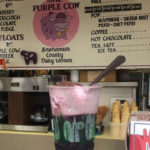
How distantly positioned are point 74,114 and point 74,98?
0.05 metres

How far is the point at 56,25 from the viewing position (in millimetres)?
1620

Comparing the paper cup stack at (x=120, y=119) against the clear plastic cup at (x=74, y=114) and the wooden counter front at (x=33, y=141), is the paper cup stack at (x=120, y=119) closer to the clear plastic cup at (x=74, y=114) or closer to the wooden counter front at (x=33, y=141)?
the wooden counter front at (x=33, y=141)

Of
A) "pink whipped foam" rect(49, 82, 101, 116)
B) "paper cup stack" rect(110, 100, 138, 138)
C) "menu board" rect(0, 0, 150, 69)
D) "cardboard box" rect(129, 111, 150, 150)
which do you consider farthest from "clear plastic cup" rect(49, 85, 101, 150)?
"menu board" rect(0, 0, 150, 69)

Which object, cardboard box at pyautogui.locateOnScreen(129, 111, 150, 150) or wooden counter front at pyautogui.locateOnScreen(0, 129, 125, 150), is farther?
wooden counter front at pyautogui.locateOnScreen(0, 129, 125, 150)

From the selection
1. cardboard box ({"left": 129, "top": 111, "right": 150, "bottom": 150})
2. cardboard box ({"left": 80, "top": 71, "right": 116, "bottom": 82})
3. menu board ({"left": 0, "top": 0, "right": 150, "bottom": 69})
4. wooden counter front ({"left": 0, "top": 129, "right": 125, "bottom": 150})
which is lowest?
wooden counter front ({"left": 0, "top": 129, "right": 125, "bottom": 150})

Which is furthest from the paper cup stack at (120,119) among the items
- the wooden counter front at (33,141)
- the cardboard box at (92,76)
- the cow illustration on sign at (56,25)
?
the cow illustration on sign at (56,25)

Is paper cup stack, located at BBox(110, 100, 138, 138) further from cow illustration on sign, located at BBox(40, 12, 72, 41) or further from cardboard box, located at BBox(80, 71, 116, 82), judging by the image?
cow illustration on sign, located at BBox(40, 12, 72, 41)

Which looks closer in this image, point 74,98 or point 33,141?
point 74,98

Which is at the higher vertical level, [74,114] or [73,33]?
[73,33]

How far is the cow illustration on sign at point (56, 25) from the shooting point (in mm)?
1610

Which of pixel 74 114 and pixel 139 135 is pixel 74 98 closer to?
pixel 74 114

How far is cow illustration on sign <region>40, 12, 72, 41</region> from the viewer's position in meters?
1.61

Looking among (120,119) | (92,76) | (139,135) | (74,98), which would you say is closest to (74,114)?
(74,98)

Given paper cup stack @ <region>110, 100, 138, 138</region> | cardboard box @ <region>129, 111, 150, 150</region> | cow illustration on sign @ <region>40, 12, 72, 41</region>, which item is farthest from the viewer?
cow illustration on sign @ <region>40, 12, 72, 41</region>
